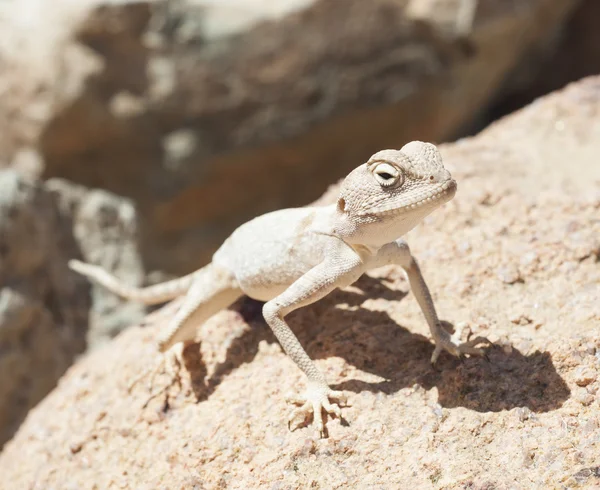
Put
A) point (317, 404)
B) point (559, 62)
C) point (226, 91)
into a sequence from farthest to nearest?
point (559, 62) → point (226, 91) → point (317, 404)

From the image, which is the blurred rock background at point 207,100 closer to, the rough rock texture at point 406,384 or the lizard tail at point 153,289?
the lizard tail at point 153,289

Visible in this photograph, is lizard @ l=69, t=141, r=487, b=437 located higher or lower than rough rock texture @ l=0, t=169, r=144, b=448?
lower

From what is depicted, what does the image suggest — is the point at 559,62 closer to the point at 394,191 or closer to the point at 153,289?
the point at 153,289

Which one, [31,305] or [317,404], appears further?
[31,305]

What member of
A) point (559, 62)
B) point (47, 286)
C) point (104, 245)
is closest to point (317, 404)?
point (47, 286)

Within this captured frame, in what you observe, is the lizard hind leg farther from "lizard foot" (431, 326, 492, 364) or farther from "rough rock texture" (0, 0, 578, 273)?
"rough rock texture" (0, 0, 578, 273)

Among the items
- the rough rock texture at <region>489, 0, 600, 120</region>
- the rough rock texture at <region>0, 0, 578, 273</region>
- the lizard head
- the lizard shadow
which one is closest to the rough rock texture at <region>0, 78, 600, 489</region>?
the lizard shadow
